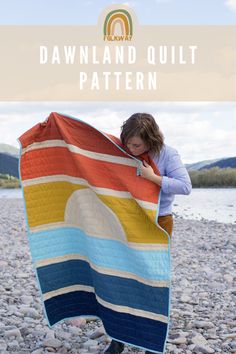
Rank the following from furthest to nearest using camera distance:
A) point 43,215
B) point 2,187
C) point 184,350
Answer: point 2,187, point 184,350, point 43,215

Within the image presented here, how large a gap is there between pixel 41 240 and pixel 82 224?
305 millimetres

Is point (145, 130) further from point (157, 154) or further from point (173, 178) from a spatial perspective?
point (173, 178)

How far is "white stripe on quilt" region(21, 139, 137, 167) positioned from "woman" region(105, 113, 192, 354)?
0.07m

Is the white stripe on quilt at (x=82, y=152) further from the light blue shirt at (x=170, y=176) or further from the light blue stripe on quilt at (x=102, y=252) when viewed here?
the light blue stripe on quilt at (x=102, y=252)

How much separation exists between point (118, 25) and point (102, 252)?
19.8 ft

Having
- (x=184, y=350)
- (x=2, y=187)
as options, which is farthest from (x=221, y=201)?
(x=184, y=350)

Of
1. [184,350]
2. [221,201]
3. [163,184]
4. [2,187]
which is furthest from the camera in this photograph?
[2,187]

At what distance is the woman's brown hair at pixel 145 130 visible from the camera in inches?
145

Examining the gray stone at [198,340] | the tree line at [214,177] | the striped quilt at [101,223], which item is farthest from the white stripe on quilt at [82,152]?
the tree line at [214,177]

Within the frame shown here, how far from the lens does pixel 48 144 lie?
3934 millimetres

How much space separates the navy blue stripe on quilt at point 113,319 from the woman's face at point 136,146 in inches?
42.4

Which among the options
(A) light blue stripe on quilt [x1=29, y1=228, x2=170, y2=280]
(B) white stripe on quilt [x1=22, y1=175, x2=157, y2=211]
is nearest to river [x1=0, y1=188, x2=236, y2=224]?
(A) light blue stripe on quilt [x1=29, y1=228, x2=170, y2=280]

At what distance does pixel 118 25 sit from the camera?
9.23 m

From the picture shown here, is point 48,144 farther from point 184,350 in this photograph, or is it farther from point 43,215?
point 184,350
